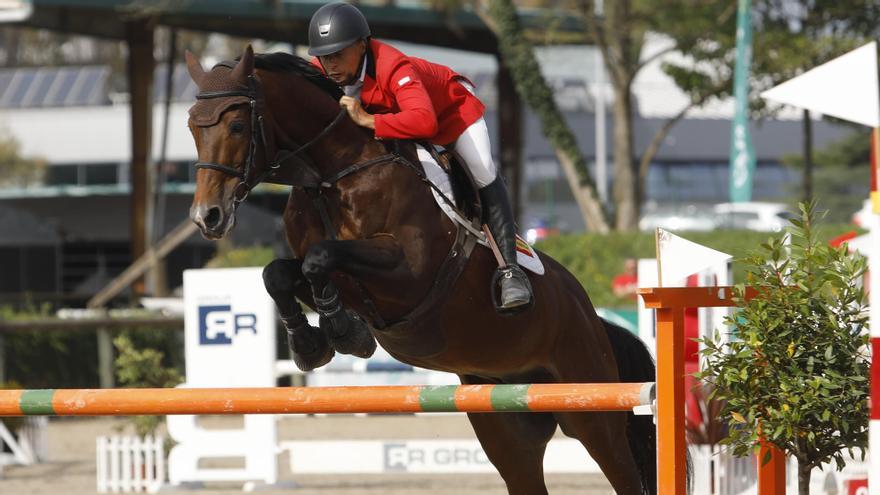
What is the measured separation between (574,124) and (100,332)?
842 inches

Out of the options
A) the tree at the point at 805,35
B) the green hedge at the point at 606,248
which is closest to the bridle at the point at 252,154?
the green hedge at the point at 606,248

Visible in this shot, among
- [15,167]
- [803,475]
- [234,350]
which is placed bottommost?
[803,475]

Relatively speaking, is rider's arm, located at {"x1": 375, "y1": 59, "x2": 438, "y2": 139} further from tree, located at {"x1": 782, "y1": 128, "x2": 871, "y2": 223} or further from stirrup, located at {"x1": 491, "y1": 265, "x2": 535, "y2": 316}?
tree, located at {"x1": 782, "y1": 128, "x2": 871, "y2": 223}

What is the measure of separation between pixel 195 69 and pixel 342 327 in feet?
2.98

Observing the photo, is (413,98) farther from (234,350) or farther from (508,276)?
(234,350)

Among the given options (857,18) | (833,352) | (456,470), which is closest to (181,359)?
→ (456,470)

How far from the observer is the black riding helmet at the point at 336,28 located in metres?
4.03

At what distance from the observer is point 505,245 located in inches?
169

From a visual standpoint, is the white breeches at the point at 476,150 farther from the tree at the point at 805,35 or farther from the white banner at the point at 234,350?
the tree at the point at 805,35

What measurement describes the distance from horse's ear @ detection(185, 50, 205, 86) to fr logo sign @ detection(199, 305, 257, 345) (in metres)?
3.78

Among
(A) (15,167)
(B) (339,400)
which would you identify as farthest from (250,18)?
(A) (15,167)

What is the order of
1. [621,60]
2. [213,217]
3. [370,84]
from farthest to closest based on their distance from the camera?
[621,60], [370,84], [213,217]

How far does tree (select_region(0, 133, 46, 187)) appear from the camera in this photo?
37031 millimetres

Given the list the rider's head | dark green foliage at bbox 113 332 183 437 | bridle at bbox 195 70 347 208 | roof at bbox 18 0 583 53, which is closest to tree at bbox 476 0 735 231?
roof at bbox 18 0 583 53
